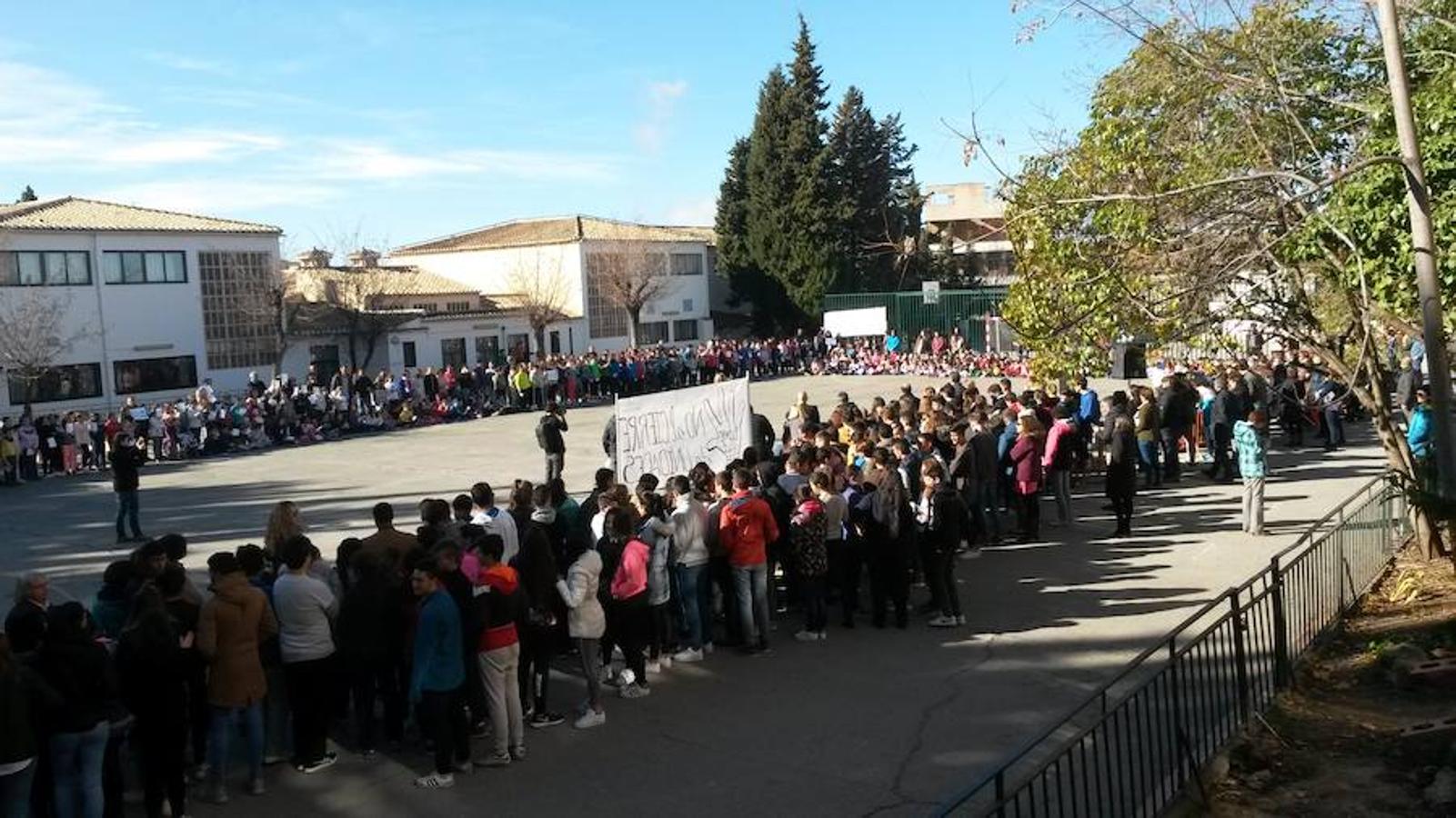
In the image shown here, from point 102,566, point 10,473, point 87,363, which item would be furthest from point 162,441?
point 102,566

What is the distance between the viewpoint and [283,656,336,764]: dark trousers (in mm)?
7820

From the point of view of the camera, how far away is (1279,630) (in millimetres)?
8523

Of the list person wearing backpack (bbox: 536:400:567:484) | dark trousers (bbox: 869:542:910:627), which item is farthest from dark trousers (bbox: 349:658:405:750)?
person wearing backpack (bbox: 536:400:567:484)

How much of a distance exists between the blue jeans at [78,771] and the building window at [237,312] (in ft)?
119

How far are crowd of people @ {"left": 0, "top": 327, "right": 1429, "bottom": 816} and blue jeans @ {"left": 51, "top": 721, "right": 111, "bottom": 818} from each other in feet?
0.04

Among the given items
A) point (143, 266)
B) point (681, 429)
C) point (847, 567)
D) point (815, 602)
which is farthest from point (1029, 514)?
point (143, 266)

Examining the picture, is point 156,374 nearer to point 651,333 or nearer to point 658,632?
point 651,333

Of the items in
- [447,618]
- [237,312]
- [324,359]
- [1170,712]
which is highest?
[237,312]

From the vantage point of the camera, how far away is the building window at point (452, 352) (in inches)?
1860

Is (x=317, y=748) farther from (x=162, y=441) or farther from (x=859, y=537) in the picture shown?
(x=162, y=441)

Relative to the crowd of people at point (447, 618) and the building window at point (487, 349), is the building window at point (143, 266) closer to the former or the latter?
the building window at point (487, 349)

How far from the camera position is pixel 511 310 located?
167 feet

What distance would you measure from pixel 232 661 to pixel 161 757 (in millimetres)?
650

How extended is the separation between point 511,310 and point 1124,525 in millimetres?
39345
